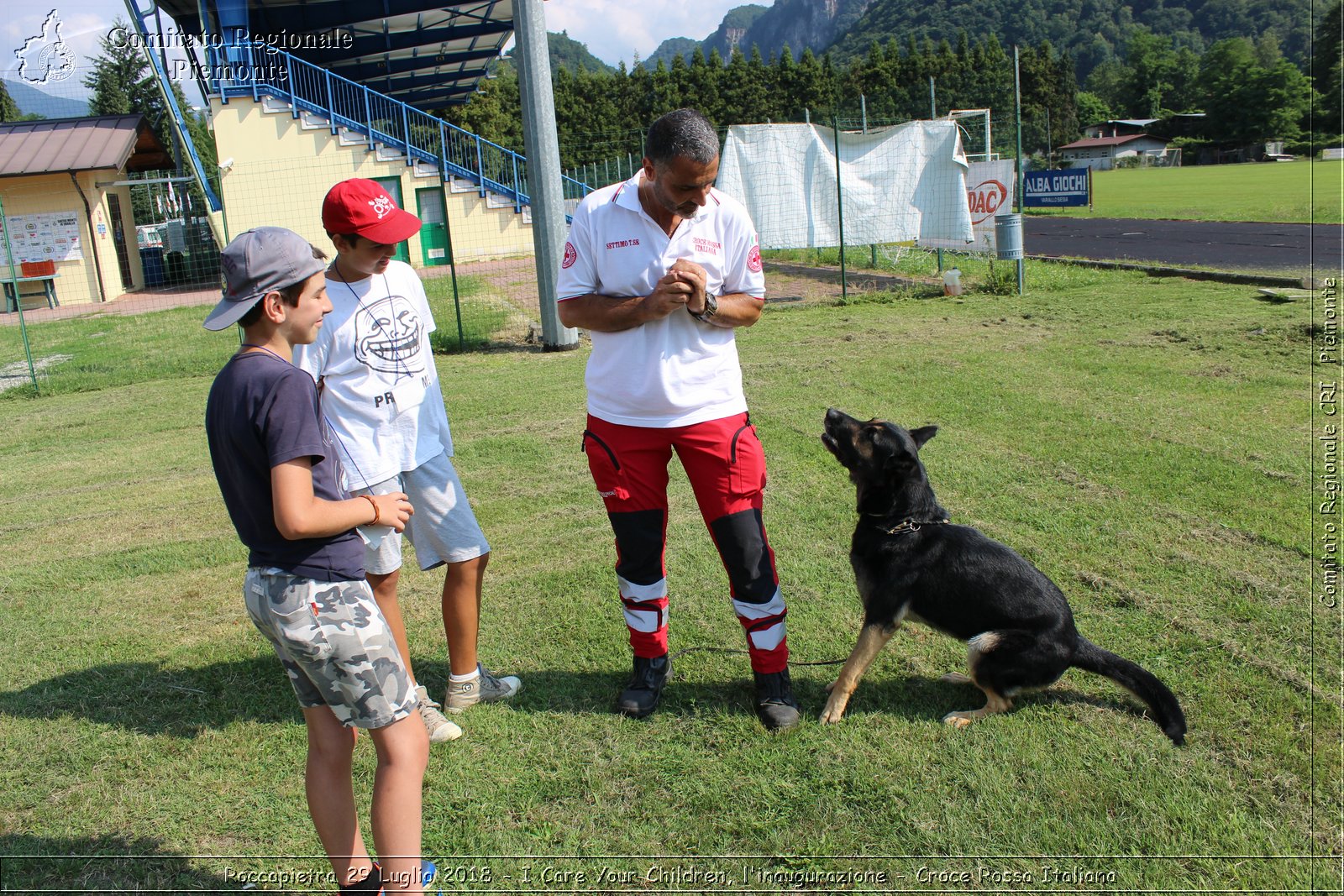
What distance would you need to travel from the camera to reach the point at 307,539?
212cm

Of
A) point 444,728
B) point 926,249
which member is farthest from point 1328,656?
point 926,249

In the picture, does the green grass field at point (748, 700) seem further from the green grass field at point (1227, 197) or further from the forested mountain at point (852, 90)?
the forested mountain at point (852, 90)

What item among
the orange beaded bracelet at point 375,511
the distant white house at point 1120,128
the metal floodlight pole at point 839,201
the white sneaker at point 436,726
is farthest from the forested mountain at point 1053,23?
the orange beaded bracelet at point 375,511

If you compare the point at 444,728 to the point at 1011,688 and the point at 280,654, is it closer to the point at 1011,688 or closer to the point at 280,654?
the point at 280,654

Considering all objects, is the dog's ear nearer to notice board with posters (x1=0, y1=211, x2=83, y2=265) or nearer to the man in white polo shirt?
the man in white polo shirt

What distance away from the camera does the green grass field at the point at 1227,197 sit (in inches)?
867

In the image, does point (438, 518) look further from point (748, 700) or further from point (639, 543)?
point (748, 700)

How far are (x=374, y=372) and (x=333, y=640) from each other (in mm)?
1179

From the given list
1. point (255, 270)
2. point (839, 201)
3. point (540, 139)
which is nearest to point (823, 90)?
point (839, 201)

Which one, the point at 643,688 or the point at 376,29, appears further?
the point at 376,29

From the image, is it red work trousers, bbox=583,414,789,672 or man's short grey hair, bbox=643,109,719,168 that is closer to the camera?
man's short grey hair, bbox=643,109,719,168

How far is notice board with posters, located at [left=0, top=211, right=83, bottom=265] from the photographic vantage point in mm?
21516

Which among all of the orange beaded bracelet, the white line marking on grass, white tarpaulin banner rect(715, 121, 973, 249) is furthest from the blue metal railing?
the orange beaded bracelet

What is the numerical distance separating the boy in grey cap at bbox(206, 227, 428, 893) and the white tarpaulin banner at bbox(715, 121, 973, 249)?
38.6ft
